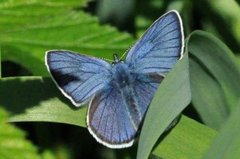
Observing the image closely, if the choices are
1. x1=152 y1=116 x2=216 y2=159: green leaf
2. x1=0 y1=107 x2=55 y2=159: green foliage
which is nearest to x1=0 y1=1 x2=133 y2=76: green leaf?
x1=0 y1=107 x2=55 y2=159: green foliage

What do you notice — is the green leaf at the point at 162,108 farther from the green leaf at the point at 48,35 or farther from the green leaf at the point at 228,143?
the green leaf at the point at 48,35

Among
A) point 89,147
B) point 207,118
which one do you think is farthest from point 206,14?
point 207,118

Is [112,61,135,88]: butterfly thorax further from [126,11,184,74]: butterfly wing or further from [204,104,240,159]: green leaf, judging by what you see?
[204,104,240,159]: green leaf

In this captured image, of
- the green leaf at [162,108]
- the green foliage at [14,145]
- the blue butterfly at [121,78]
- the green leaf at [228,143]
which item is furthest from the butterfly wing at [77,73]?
the green leaf at [228,143]

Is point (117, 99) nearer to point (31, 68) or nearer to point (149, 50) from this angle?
point (149, 50)

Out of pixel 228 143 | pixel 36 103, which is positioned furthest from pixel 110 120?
pixel 228 143
